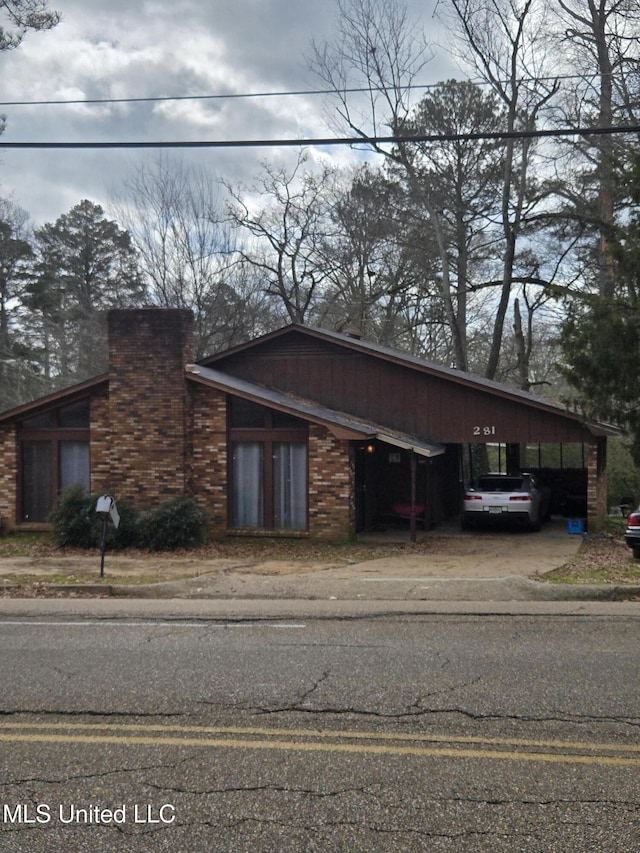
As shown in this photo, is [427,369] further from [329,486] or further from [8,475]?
[8,475]

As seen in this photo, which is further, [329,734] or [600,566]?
[600,566]

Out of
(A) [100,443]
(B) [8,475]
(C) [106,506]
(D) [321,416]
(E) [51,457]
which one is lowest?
(C) [106,506]

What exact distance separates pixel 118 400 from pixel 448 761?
14.7m

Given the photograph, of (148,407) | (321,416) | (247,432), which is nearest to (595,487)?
(321,416)

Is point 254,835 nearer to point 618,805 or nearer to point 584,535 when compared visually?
point 618,805

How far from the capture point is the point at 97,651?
8156 millimetres

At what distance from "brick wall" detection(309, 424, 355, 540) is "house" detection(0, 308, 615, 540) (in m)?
0.03

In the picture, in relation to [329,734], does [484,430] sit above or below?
above

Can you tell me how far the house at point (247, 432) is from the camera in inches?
725

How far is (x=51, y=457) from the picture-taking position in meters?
19.5

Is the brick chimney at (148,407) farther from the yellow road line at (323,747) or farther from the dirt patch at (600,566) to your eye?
the yellow road line at (323,747)

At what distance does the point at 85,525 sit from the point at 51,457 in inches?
117

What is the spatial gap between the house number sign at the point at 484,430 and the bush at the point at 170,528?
23.5ft

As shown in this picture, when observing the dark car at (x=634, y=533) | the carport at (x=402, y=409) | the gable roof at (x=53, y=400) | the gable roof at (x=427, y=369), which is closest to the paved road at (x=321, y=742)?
the dark car at (x=634, y=533)
